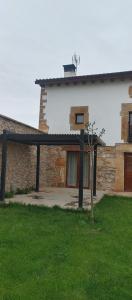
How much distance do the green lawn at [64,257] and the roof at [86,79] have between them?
8.01 metres

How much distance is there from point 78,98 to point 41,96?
2.01m

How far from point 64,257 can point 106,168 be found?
9.78 metres

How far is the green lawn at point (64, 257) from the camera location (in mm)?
3545

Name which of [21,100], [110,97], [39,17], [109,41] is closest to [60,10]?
[39,17]

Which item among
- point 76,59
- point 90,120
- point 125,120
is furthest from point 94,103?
point 76,59

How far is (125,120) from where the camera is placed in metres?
13.9

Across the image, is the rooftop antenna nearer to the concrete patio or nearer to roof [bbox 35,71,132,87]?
roof [bbox 35,71,132,87]

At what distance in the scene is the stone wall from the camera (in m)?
14.1

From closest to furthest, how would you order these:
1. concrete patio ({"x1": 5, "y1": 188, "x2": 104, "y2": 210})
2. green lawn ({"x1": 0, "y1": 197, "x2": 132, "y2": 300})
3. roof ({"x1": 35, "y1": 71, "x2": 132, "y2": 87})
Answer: green lawn ({"x1": 0, "y1": 197, "x2": 132, "y2": 300}), concrete patio ({"x1": 5, "y1": 188, "x2": 104, "y2": 210}), roof ({"x1": 35, "y1": 71, "x2": 132, "y2": 87})

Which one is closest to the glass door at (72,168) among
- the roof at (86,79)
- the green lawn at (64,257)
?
the roof at (86,79)

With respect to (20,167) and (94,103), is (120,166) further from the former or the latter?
(20,167)

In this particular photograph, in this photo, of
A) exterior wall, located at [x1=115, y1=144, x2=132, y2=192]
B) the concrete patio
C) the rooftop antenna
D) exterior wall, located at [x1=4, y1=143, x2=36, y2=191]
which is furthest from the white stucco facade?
the concrete patio

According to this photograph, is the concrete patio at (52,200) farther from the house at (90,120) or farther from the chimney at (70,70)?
the chimney at (70,70)

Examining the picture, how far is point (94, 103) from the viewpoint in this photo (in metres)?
14.6
